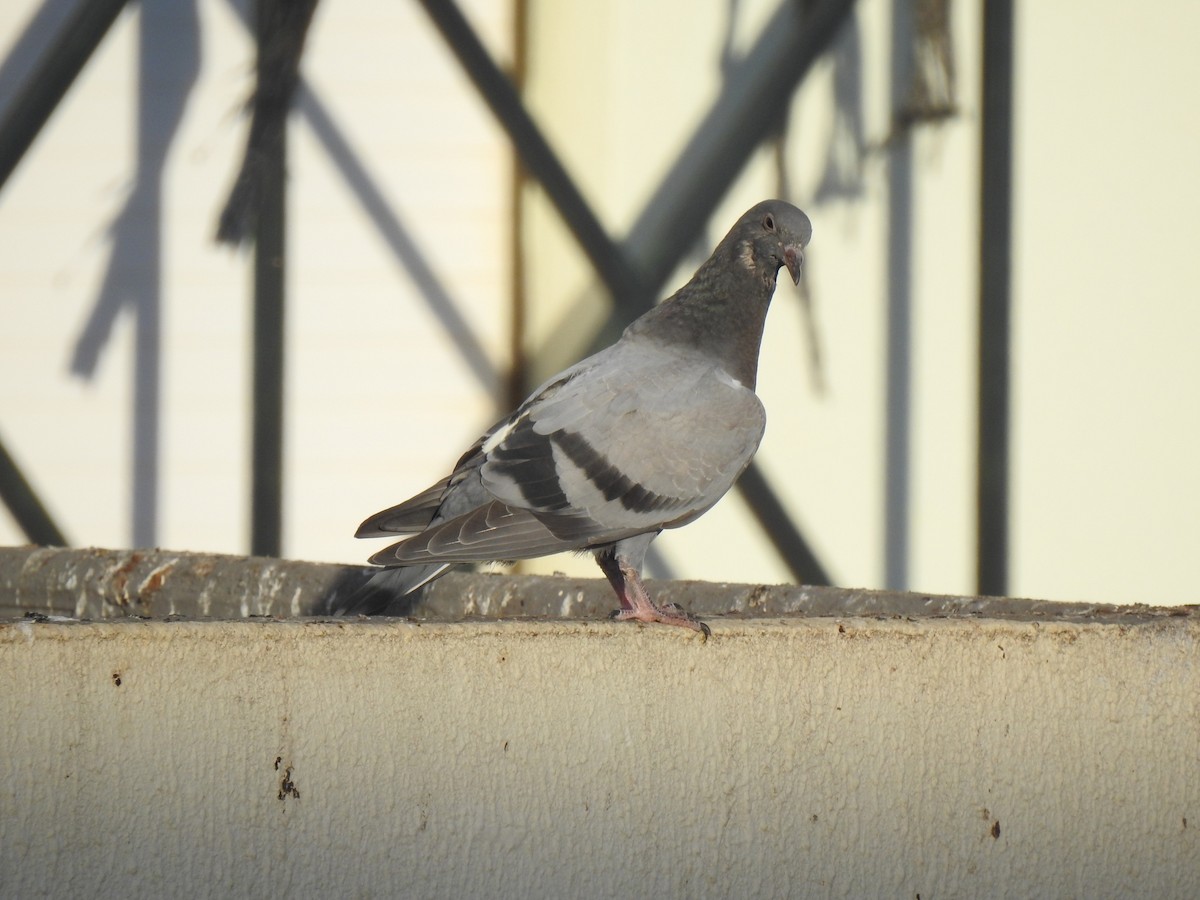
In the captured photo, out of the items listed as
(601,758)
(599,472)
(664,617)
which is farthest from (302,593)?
(601,758)

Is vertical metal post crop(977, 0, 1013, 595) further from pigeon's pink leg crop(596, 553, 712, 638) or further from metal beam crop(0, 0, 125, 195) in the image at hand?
metal beam crop(0, 0, 125, 195)

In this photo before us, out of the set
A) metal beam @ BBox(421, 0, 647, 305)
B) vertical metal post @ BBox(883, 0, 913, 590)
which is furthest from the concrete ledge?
vertical metal post @ BBox(883, 0, 913, 590)

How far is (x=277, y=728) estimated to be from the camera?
173cm

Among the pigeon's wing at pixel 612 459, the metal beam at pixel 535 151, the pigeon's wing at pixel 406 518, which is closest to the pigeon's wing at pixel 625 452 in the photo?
the pigeon's wing at pixel 612 459

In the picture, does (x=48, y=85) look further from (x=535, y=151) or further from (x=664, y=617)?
(x=664, y=617)

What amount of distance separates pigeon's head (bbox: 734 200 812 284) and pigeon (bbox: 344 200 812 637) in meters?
0.27

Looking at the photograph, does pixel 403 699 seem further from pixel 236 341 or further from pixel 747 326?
pixel 236 341

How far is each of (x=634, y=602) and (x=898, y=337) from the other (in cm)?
280

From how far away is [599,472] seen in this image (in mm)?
2533

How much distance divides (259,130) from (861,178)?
231 centimetres

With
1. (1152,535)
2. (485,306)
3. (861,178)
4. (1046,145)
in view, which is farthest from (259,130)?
(1152,535)

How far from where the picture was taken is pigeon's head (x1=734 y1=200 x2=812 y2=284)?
2818mm

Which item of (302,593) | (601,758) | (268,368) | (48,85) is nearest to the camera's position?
(601,758)

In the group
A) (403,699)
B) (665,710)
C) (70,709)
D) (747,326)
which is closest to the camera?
(70,709)
